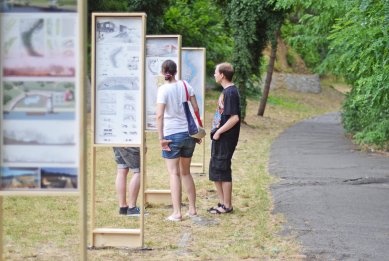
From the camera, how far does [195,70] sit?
46.2 ft

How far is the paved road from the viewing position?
308 inches

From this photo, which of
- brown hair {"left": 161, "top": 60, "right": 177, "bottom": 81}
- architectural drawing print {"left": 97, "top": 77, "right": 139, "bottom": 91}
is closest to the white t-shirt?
brown hair {"left": 161, "top": 60, "right": 177, "bottom": 81}

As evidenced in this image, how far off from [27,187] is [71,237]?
2573 millimetres

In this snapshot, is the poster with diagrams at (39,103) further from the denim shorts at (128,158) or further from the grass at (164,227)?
the denim shorts at (128,158)

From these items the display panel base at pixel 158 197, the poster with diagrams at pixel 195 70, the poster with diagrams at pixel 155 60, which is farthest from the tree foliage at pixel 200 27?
the display panel base at pixel 158 197

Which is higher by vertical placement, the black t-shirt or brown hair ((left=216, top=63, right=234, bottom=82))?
brown hair ((left=216, top=63, right=234, bottom=82))

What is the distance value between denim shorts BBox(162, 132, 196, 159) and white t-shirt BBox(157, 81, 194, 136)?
0.05 meters

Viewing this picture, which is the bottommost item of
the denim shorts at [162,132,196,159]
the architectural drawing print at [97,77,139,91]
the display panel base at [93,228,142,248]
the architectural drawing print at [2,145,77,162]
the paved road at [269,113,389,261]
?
the paved road at [269,113,389,261]

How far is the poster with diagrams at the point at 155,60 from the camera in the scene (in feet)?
35.4

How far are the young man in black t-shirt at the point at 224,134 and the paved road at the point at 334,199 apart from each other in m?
0.79

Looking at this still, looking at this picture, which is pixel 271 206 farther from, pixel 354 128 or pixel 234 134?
pixel 354 128

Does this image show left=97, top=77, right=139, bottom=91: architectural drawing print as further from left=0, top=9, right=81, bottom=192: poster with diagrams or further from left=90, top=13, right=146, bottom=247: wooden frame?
left=0, top=9, right=81, bottom=192: poster with diagrams

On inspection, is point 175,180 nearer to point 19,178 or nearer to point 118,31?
point 118,31

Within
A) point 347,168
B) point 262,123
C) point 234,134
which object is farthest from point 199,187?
point 262,123
